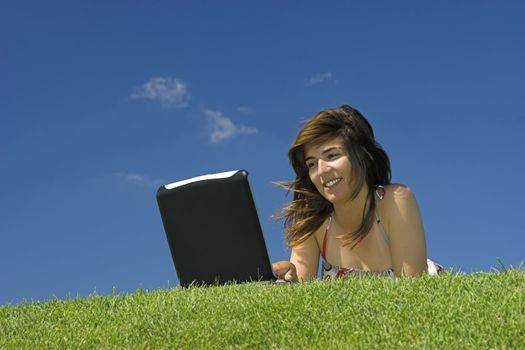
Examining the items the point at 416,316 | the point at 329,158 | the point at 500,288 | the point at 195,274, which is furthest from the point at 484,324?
the point at 195,274

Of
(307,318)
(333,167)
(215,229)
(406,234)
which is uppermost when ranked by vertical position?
(333,167)

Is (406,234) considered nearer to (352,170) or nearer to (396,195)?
(396,195)

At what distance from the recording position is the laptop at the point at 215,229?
752cm

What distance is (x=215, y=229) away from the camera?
7715 mm

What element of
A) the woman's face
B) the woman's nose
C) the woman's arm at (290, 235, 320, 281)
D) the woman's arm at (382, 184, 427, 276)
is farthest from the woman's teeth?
the woman's arm at (290, 235, 320, 281)

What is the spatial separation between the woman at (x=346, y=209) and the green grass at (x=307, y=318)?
30.5 inches

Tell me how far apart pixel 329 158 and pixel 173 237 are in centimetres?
195

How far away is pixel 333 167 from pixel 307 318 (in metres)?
2.19

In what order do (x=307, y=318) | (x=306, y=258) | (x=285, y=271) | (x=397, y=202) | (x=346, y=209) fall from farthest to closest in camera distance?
(x=306, y=258) < (x=285, y=271) < (x=346, y=209) < (x=397, y=202) < (x=307, y=318)

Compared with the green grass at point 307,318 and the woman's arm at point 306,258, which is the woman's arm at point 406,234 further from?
the woman's arm at point 306,258

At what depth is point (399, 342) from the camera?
545cm

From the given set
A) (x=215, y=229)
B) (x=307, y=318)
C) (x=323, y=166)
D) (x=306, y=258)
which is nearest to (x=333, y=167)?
(x=323, y=166)

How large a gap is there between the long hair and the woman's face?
6 centimetres

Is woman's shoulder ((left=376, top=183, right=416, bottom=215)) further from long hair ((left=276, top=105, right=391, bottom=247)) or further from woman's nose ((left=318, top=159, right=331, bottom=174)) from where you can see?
woman's nose ((left=318, top=159, right=331, bottom=174))
